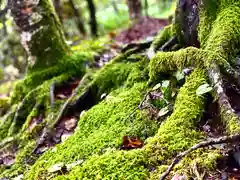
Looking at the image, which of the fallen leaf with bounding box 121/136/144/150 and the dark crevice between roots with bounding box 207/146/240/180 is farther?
the fallen leaf with bounding box 121/136/144/150

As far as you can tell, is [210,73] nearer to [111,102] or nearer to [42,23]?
[111,102]

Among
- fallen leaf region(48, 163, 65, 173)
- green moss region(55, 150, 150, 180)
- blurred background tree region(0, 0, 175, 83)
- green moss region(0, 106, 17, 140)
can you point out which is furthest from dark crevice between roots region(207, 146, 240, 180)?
blurred background tree region(0, 0, 175, 83)

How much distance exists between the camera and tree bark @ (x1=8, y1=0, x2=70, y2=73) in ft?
16.7

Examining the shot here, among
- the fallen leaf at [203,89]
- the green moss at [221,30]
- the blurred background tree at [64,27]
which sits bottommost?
the blurred background tree at [64,27]

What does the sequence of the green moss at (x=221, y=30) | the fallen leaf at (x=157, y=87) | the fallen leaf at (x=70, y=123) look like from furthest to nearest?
the fallen leaf at (x=70, y=123) → the fallen leaf at (x=157, y=87) → the green moss at (x=221, y=30)

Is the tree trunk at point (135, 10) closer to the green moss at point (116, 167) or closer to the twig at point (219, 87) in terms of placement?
the twig at point (219, 87)

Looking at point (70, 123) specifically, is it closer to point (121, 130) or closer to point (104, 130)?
point (104, 130)

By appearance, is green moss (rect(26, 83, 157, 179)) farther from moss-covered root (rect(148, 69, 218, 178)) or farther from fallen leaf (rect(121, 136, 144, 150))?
moss-covered root (rect(148, 69, 218, 178))

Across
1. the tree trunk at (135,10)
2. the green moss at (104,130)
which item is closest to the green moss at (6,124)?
the green moss at (104,130)

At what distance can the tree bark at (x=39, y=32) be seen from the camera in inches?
201

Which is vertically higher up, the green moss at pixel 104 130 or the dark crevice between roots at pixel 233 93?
the dark crevice between roots at pixel 233 93

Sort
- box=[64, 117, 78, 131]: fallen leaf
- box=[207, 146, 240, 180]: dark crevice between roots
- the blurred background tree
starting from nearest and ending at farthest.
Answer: box=[207, 146, 240, 180]: dark crevice between roots
box=[64, 117, 78, 131]: fallen leaf
the blurred background tree

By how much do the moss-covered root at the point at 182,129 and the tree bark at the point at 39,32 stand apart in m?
2.84

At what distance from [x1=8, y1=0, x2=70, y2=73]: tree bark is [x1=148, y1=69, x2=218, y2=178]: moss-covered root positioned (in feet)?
9.31
